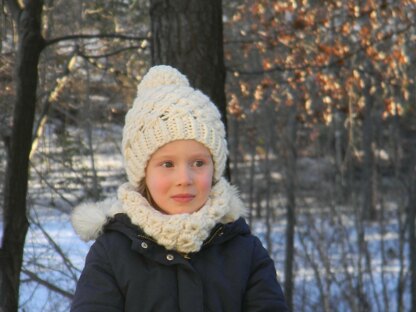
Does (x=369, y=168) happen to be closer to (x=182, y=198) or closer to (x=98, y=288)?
(x=182, y=198)

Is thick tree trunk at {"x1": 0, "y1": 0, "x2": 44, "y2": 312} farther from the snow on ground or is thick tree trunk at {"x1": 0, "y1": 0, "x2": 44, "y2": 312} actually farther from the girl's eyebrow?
the girl's eyebrow

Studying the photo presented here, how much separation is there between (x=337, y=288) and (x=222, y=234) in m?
7.51

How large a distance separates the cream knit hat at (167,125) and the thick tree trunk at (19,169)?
8.12 ft

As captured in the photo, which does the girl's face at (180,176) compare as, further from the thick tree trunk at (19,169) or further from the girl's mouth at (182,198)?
the thick tree trunk at (19,169)

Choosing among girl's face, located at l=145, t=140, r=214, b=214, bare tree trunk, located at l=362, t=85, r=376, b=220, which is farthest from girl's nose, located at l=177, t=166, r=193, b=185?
bare tree trunk, located at l=362, t=85, r=376, b=220

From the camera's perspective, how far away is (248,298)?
2.80 metres

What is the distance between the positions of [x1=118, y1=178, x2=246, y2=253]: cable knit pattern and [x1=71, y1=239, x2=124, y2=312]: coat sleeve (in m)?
0.16

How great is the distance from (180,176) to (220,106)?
2245mm

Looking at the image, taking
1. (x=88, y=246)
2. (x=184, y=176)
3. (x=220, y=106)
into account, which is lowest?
(x=88, y=246)

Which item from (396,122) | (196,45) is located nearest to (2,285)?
(196,45)

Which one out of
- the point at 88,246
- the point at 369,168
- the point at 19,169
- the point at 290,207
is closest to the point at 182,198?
the point at 19,169

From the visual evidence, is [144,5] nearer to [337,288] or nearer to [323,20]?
[323,20]

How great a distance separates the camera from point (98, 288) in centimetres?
270

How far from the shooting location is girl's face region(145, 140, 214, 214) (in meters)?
2.79
